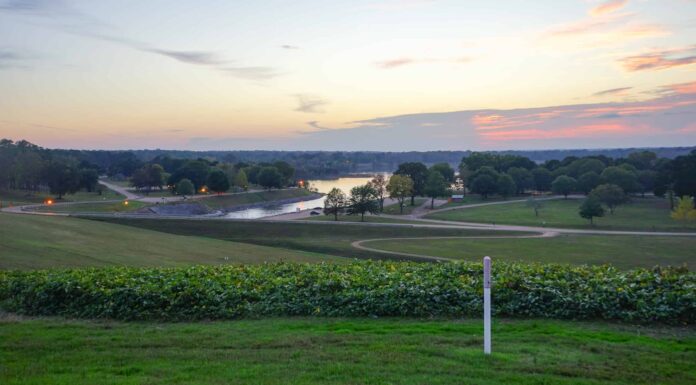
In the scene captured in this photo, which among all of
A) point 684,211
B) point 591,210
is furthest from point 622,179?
point 591,210

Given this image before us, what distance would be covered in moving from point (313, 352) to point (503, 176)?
95.1m

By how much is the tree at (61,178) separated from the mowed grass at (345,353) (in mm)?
85573

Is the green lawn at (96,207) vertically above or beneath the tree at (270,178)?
beneath

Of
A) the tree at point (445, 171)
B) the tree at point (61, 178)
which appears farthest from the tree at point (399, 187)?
the tree at point (61, 178)

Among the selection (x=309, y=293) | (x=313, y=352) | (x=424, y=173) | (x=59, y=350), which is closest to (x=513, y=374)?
(x=313, y=352)

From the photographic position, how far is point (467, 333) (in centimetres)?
808

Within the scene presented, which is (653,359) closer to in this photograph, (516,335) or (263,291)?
(516,335)

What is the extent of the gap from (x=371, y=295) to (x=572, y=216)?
219ft

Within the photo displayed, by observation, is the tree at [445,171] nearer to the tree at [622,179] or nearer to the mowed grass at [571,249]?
the tree at [622,179]

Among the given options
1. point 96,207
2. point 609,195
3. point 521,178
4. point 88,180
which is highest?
point 88,180

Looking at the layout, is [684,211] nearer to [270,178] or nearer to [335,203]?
[335,203]

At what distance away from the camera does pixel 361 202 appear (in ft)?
223

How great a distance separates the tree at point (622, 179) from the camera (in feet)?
278

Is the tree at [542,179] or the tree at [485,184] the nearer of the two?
the tree at [485,184]
